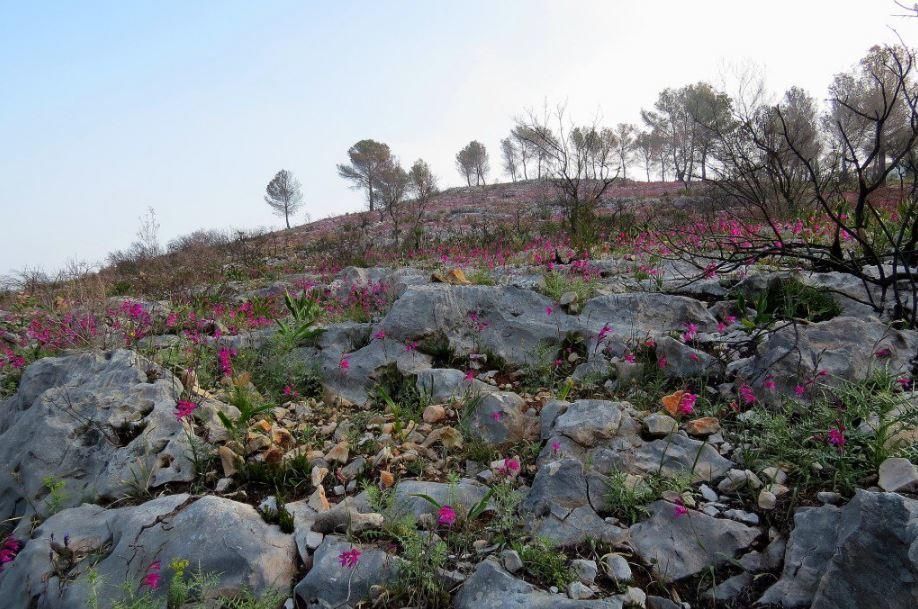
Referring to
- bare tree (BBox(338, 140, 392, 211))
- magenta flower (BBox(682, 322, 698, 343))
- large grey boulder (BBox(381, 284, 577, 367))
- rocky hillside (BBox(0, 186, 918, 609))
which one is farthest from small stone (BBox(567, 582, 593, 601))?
bare tree (BBox(338, 140, 392, 211))

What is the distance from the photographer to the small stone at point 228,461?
112 inches

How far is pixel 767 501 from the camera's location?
2191 millimetres

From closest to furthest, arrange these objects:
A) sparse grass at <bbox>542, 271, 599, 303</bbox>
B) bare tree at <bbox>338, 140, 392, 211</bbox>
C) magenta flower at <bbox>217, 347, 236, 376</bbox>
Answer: magenta flower at <bbox>217, 347, 236, 376</bbox>, sparse grass at <bbox>542, 271, 599, 303</bbox>, bare tree at <bbox>338, 140, 392, 211</bbox>

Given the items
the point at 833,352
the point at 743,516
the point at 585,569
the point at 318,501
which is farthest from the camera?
the point at 833,352

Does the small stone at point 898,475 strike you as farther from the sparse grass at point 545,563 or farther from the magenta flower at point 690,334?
the magenta flower at point 690,334

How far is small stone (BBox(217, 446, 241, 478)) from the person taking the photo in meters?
2.84

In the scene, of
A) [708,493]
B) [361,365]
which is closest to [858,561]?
[708,493]

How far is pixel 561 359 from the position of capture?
13.5ft

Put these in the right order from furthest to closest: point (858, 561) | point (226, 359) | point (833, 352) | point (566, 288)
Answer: point (566, 288), point (226, 359), point (833, 352), point (858, 561)

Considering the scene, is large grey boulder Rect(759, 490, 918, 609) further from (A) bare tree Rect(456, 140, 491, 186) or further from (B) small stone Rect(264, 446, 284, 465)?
(A) bare tree Rect(456, 140, 491, 186)

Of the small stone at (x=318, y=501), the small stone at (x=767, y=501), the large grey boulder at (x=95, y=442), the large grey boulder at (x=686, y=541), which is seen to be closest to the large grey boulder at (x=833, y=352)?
the small stone at (x=767, y=501)

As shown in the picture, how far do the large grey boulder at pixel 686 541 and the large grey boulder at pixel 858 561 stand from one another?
7.7 inches

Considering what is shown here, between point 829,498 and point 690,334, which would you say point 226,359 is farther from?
point 829,498

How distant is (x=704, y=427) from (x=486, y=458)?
50.8 inches
